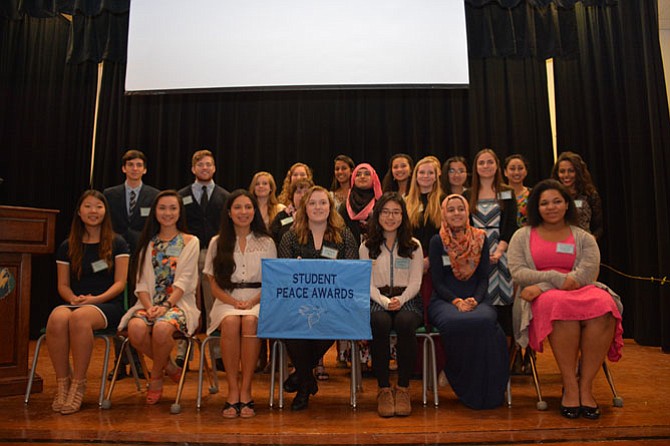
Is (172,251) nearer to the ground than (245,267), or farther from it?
farther from it

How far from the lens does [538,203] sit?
11.2ft

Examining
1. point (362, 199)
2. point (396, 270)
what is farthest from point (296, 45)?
point (396, 270)

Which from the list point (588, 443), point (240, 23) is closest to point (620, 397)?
point (588, 443)

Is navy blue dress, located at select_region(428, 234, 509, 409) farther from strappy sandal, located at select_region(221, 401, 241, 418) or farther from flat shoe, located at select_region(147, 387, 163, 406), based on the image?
flat shoe, located at select_region(147, 387, 163, 406)

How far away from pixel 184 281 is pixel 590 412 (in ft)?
7.83

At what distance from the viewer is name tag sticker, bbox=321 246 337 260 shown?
348cm

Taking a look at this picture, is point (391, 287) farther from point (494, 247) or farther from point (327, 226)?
point (494, 247)

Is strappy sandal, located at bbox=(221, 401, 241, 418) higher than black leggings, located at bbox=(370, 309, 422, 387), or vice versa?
black leggings, located at bbox=(370, 309, 422, 387)

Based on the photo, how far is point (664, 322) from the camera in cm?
509

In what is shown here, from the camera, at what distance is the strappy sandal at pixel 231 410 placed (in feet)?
9.98

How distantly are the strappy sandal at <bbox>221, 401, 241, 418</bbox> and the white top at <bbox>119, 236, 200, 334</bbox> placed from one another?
0.57m

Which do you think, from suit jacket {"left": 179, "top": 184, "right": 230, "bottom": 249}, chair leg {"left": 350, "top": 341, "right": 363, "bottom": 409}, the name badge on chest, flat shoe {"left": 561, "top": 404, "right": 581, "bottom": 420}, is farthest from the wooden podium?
flat shoe {"left": 561, "top": 404, "right": 581, "bottom": 420}

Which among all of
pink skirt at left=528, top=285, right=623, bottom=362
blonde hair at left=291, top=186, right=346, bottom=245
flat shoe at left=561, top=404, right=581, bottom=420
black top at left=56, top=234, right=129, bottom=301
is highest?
blonde hair at left=291, top=186, right=346, bottom=245

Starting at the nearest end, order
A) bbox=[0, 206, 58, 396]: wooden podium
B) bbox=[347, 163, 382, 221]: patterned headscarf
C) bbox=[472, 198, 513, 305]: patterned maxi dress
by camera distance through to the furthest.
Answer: bbox=[0, 206, 58, 396]: wooden podium < bbox=[472, 198, 513, 305]: patterned maxi dress < bbox=[347, 163, 382, 221]: patterned headscarf
